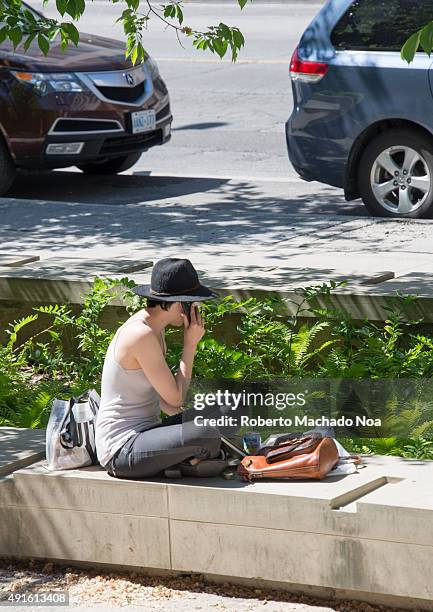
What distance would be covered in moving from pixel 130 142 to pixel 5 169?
3.95 feet

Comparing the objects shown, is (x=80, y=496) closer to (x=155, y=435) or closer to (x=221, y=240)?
(x=155, y=435)

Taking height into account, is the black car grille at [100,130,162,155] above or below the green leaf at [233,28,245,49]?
below

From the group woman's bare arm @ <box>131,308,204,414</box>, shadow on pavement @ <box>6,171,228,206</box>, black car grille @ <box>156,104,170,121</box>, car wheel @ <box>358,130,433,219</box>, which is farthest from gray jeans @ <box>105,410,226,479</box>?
black car grille @ <box>156,104,170,121</box>

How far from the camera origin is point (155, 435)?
5.47m

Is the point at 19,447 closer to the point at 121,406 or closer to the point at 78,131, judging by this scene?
the point at 121,406

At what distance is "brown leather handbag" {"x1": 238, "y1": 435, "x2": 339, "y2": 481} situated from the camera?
5312mm

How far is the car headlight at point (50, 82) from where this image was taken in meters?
12.8

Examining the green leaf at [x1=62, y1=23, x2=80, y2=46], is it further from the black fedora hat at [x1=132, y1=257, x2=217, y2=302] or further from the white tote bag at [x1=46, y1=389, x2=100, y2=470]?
the white tote bag at [x1=46, y1=389, x2=100, y2=470]

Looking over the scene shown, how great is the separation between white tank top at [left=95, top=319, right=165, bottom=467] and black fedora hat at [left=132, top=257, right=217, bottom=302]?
25 cm

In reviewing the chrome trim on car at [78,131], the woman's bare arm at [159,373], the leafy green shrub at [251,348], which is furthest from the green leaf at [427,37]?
the chrome trim on car at [78,131]

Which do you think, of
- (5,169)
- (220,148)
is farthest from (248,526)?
(220,148)

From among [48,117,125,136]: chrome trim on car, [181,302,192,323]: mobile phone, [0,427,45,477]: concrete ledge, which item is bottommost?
[0,427,45,477]: concrete ledge

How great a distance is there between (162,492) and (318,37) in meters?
6.58

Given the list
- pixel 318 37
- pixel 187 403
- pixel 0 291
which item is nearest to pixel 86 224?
pixel 318 37
